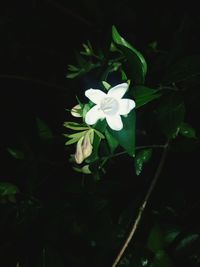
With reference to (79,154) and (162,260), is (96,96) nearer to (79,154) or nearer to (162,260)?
(79,154)

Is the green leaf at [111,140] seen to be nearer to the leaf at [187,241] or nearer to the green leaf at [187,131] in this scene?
the green leaf at [187,131]

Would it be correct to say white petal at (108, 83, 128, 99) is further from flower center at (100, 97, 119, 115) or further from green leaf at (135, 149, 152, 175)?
green leaf at (135, 149, 152, 175)

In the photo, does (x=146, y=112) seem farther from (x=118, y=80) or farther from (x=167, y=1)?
(x=167, y=1)

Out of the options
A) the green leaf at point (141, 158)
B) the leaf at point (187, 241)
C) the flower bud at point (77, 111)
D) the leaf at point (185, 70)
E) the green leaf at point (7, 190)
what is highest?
the leaf at point (185, 70)

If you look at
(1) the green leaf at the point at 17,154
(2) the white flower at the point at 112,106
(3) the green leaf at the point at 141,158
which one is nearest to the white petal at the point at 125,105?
(2) the white flower at the point at 112,106

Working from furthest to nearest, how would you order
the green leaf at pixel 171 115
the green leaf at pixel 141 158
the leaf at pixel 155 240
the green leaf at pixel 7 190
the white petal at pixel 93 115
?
the green leaf at pixel 7 190 < the leaf at pixel 155 240 < the green leaf at pixel 141 158 < the green leaf at pixel 171 115 < the white petal at pixel 93 115

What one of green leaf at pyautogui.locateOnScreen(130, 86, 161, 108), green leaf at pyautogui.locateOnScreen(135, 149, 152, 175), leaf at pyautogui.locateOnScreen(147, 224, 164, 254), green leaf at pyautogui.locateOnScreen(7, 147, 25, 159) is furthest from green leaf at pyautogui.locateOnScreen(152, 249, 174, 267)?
green leaf at pyautogui.locateOnScreen(7, 147, 25, 159)
